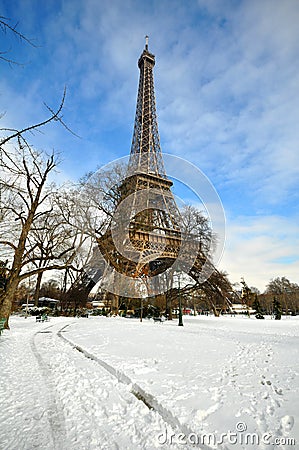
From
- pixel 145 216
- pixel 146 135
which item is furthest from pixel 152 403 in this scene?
pixel 146 135

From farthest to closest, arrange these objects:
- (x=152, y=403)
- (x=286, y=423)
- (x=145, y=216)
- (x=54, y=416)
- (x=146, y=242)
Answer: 1. (x=146, y=242)
2. (x=145, y=216)
3. (x=152, y=403)
4. (x=54, y=416)
5. (x=286, y=423)

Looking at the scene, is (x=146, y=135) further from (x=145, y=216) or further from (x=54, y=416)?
(x=54, y=416)

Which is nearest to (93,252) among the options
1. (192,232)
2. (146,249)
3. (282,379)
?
(146,249)

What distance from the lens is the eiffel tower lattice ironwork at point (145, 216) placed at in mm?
19734

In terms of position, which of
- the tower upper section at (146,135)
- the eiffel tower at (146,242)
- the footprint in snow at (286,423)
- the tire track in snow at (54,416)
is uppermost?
the tower upper section at (146,135)

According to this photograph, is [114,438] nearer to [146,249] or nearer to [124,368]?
[124,368]

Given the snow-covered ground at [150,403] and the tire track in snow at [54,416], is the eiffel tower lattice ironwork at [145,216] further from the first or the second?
the tire track in snow at [54,416]

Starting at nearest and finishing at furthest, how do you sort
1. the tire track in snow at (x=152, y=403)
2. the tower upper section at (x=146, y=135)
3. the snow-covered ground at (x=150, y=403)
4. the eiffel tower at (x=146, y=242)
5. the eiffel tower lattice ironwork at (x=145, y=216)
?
the snow-covered ground at (x=150, y=403), the tire track in snow at (x=152, y=403), the eiffel tower at (x=146, y=242), the eiffel tower lattice ironwork at (x=145, y=216), the tower upper section at (x=146, y=135)

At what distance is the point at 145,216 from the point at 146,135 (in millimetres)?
15745

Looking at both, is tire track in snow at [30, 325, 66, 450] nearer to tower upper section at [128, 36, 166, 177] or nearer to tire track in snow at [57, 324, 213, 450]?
tire track in snow at [57, 324, 213, 450]

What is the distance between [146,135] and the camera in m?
33.9

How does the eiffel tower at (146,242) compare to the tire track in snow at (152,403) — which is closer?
the tire track in snow at (152,403)

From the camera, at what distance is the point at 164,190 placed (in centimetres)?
2917

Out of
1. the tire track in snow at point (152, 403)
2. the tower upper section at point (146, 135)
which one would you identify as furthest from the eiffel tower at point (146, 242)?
the tire track in snow at point (152, 403)
